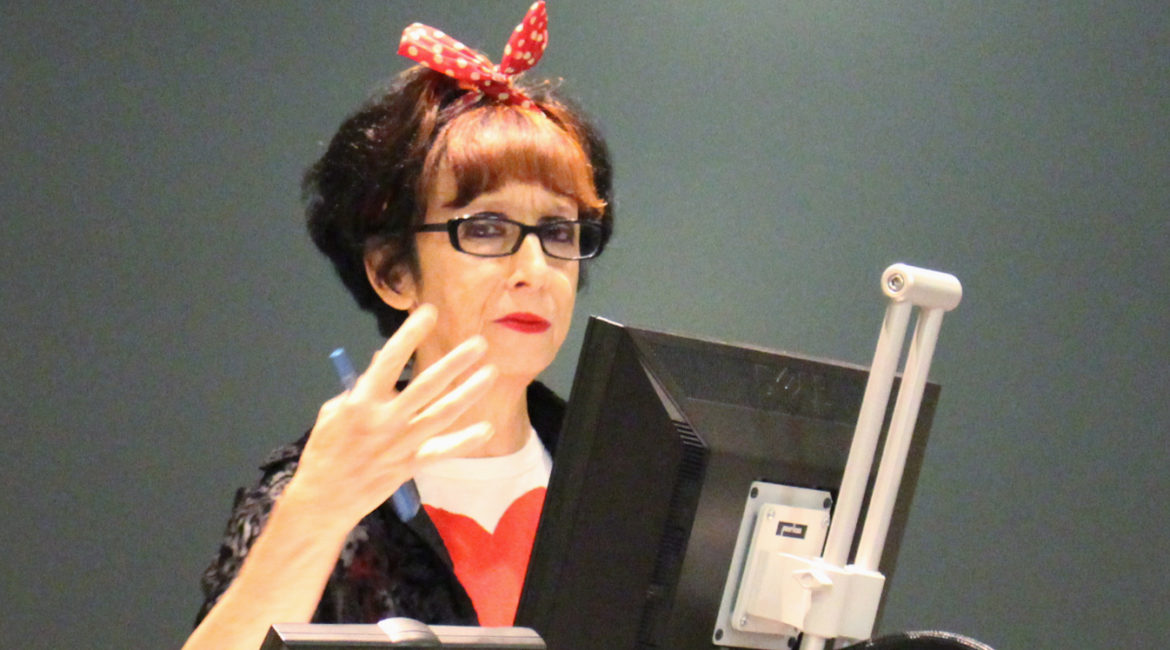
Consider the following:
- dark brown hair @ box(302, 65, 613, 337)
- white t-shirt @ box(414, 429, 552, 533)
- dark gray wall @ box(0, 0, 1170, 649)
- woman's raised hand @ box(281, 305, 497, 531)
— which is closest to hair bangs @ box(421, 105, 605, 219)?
dark brown hair @ box(302, 65, 613, 337)

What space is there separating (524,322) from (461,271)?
97 mm

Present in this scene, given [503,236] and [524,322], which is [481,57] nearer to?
[503,236]

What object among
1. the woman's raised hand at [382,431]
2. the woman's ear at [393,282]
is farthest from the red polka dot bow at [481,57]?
the woman's raised hand at [382,431]

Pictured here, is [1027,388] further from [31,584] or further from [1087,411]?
[31,584]

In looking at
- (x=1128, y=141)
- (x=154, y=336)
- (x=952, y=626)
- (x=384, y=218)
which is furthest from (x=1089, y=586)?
(x=154, y=336)

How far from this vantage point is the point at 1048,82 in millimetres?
2379

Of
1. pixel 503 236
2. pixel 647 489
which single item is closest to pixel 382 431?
pixel 647 489

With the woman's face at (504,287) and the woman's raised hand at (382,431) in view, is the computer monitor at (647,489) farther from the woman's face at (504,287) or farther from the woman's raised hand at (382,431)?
the woman's face at (504,287)

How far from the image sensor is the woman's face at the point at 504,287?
147 centimetres

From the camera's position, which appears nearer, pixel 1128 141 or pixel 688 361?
pixel 688 361

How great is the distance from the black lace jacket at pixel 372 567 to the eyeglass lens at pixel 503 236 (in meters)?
0.32

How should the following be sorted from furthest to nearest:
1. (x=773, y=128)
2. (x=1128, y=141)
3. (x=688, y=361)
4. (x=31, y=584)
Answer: (x=1128, y=141)
(x=773, y=128)
(x=31, y=584)
(x=688, y=361)

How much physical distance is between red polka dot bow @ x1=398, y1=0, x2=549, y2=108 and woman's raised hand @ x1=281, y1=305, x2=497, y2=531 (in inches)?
23.7

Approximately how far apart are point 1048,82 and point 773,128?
57 centimetres
